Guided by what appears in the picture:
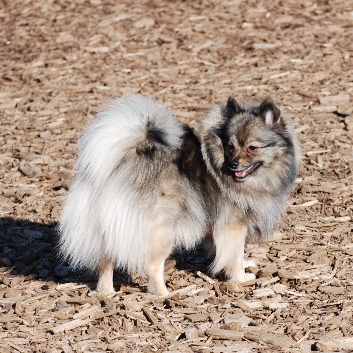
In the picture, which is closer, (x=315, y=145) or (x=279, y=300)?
(x=279, y=300)

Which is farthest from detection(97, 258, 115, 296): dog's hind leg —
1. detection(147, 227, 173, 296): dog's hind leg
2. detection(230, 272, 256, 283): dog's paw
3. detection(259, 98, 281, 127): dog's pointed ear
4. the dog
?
detection(259, 98, 281, 127): dog's pointed ear

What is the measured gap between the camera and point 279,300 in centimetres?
606

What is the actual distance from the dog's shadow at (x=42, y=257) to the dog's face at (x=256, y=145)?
1.07m

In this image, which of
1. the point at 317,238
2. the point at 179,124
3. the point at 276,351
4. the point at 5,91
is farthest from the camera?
the point at 5,91

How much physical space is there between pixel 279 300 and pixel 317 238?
4.03 ft

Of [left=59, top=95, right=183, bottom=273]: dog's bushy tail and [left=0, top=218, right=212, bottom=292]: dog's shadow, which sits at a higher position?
[left=59, top=95, right=183, bottom=273]: dog's bushy tail

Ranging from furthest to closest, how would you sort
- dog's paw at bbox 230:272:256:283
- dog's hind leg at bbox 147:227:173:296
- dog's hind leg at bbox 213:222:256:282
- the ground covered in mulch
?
dog's paw at bbox 230:272:256:283 < dog's hind leg at bbox 213:222:256:282 < dog's hind leg at bbox 147:227:173:296 < the ground covered in mulch

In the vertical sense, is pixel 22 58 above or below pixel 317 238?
above

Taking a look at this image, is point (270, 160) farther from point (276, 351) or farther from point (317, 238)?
point (276, 351)

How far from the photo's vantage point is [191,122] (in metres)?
9.45

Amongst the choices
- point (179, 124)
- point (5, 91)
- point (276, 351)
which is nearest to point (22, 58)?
point (5, 91)

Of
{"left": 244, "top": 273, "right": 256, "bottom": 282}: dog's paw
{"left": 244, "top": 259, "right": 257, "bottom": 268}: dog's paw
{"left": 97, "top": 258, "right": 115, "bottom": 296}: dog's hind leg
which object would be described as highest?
{"left": 97, "top": 258, "right": 115, "bottom": 296}: dog's hind leg

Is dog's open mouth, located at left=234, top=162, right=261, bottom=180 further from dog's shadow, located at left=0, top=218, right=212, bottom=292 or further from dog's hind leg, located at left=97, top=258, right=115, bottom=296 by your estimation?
dog's hind leg, located at left=97, top=258, right=115, bottom=296

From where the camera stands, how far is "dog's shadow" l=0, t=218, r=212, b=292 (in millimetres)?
6629
